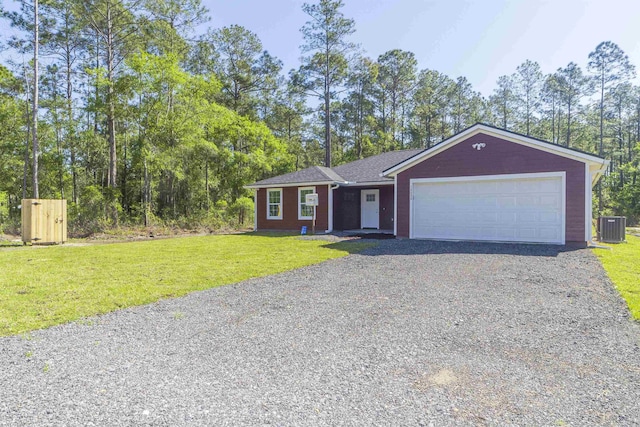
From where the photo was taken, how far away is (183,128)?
18.6 m

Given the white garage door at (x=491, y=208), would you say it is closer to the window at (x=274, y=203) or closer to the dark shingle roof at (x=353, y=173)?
the dark shingle roof at (x=353, y=173)

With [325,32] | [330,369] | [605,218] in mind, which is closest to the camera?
[330,369]

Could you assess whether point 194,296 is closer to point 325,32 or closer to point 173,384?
point 173,384

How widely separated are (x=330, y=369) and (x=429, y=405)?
804 mm

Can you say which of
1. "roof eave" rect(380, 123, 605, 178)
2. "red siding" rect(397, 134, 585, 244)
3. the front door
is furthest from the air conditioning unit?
the front door

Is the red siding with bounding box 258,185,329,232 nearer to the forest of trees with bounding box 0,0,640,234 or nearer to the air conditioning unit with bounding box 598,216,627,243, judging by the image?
the forest of trees with bounding box 0,0,640,234

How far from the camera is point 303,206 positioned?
16.4 metres

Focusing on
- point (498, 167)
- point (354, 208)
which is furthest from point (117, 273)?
point (354, 208)

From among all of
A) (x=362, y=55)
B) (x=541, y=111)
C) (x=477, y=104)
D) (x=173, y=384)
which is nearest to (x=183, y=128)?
(x=362, y=55)

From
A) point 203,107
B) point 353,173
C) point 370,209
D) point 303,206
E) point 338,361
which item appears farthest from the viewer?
point 203,107

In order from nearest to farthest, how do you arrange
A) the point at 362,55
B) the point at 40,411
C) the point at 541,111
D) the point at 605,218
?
the point at 40,411 → the point at 605,218 → the point at 362,55 → the point at 541,111

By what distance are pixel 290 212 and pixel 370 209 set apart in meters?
3.59

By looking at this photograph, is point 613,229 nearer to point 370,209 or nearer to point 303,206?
point 370,209

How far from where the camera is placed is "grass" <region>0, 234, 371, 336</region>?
444 cm
